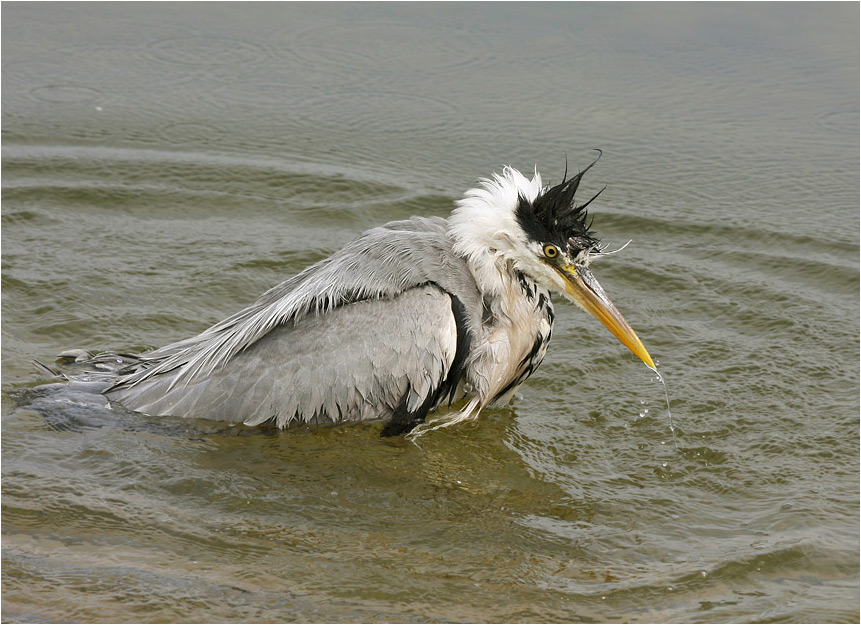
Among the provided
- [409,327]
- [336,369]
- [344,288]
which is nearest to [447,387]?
[409,327]

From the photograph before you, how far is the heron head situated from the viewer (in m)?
6.80

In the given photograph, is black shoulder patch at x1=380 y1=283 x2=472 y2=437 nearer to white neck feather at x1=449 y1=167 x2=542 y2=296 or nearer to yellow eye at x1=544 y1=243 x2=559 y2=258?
white neck feather at x1=449 y1=167 x2=542 y2=296

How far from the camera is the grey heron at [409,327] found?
6719mm

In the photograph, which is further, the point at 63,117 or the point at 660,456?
the point at 63,117

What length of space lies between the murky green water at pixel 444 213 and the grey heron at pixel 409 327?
29 cm

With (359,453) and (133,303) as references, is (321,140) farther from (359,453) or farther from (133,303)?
(359,453)

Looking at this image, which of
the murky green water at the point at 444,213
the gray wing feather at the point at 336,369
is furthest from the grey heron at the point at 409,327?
the murky green water at the point at 444,213

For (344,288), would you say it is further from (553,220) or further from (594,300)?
Result: (594,300)

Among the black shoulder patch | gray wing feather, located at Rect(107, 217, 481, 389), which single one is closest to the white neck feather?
gray wing feather, located at Rect(107, 217, 481, 389)

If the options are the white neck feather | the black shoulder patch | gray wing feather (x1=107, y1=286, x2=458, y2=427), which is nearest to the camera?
gray wing feather (x1=107, y1=286, x2=458, y2=427)

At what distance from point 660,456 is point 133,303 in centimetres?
458

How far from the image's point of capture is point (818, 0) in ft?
45.7

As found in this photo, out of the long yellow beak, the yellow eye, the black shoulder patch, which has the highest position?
the yellow eye

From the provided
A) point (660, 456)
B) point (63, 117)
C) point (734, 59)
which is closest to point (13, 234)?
point (63, 117)
